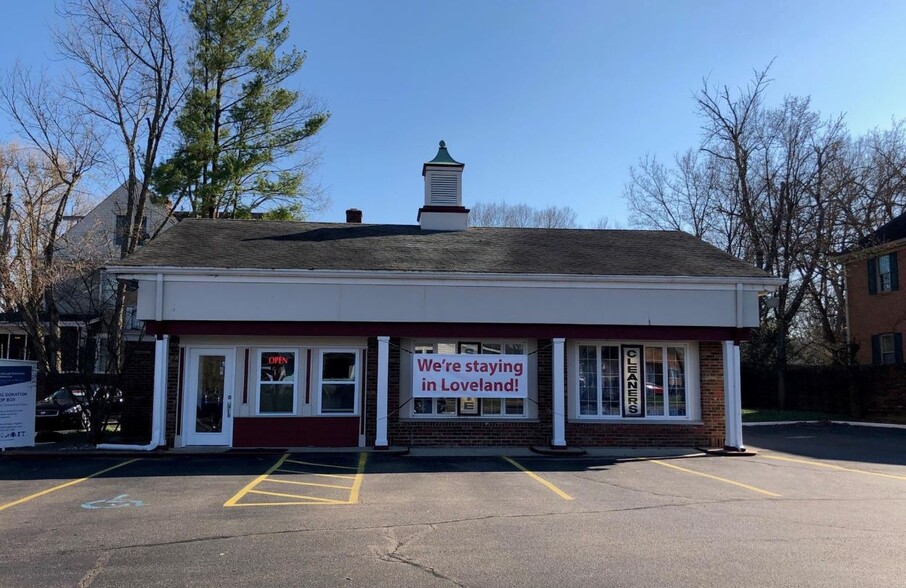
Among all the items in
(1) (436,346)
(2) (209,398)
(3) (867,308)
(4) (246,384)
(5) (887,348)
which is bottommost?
Answer: (2) (209,398)

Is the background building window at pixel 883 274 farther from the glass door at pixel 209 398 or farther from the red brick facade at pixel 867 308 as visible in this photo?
the glass door at pixel 209 398

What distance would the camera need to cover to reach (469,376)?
621 inches

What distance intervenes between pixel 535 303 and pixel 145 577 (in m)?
10.9

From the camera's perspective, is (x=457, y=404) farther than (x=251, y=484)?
Yes

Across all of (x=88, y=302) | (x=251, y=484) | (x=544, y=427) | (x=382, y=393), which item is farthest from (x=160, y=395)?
(x=88, y=302)

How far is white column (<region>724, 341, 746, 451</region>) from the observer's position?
1584 cm

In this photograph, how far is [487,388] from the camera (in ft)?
51.8

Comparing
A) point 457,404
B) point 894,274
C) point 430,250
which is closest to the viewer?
point 457,404

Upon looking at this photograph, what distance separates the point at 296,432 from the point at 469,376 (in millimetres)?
4042

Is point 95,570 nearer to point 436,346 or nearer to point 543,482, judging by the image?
point 543,482

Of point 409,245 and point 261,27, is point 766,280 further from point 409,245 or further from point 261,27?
point 261,27

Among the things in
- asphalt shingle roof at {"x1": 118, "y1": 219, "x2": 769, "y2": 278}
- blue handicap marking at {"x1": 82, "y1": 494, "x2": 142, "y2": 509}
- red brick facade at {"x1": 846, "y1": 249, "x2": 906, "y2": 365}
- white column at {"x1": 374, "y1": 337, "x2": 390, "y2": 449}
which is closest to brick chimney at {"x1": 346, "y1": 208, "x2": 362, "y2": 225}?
asphalt shingle roof at {"x1": 118, "y1": 219, "x2": 769, "y2": 278}

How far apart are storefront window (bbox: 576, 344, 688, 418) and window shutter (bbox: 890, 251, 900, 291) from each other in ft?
50.2

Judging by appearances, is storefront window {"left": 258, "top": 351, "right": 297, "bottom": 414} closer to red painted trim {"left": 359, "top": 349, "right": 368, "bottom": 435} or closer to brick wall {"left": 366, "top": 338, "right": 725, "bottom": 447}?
red painted trim {"left": 359, "top": 349, "right": 368, "bottom": 435}
